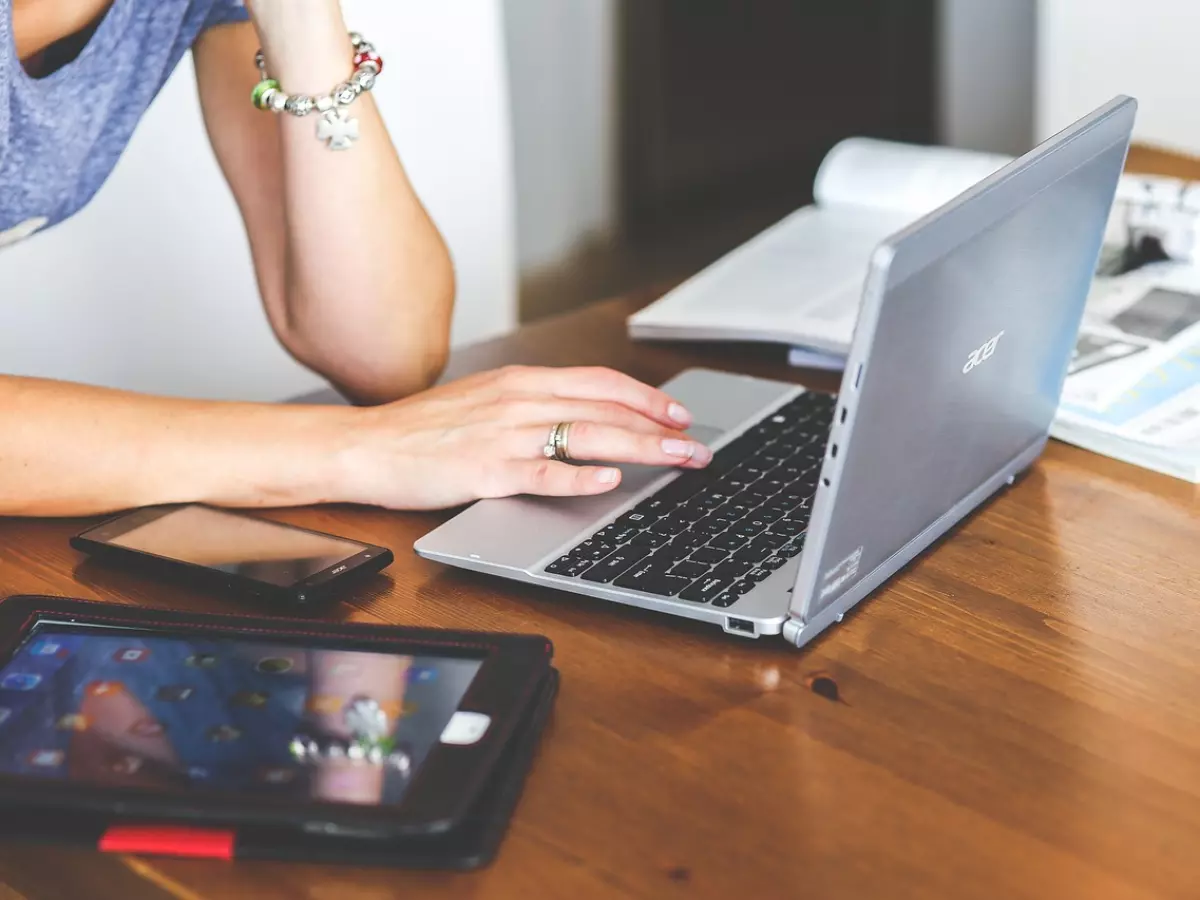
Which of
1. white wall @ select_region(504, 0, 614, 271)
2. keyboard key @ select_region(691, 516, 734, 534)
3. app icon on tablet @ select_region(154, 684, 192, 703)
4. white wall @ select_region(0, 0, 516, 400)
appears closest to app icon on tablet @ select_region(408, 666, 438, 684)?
app icon on tablet @ select_region(154, 684, 192, 703)

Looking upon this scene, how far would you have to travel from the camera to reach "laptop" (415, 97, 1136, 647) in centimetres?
66

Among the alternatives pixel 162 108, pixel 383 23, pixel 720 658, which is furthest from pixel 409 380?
pixel 383 23

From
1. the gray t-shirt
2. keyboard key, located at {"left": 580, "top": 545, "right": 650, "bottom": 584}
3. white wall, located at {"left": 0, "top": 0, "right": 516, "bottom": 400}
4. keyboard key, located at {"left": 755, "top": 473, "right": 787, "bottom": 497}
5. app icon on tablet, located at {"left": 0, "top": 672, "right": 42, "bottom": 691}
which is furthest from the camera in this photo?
white wall, located at {"left": 0, "top": 0, "right": 516, "bottom": 400}

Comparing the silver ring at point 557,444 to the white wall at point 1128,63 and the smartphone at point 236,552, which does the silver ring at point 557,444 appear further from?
the white wall at point 1128,63

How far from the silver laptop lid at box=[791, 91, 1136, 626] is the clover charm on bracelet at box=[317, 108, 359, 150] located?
551 mm

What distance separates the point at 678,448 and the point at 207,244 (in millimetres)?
943

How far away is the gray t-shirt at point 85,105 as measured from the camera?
107 centimetres

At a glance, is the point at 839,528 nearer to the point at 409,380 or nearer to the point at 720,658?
the point at 720,658

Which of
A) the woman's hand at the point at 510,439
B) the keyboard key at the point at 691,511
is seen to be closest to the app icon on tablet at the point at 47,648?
the woman's hand at the point at 510,439

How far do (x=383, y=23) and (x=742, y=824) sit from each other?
4.47ft

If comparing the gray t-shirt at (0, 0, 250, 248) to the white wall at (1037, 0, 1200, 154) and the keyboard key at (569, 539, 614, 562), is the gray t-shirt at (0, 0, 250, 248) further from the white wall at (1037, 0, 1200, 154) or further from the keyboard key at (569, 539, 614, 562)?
the white wall at (1037, 0, 1200, 154)

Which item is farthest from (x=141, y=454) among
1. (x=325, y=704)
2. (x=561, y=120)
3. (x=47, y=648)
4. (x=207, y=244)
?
(x=561, y=120)

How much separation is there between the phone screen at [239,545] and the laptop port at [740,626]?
0.23 metres

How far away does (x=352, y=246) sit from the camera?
1.14 meters
